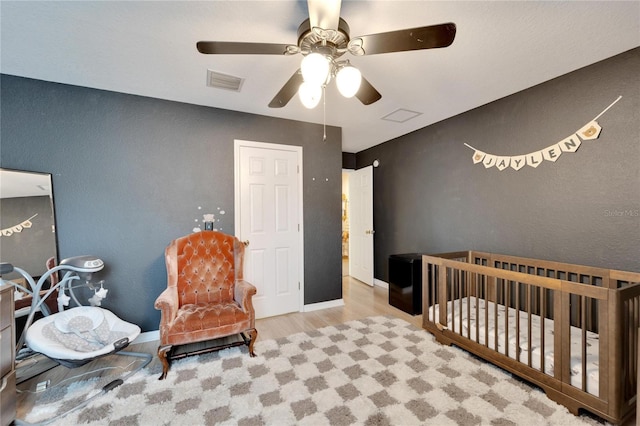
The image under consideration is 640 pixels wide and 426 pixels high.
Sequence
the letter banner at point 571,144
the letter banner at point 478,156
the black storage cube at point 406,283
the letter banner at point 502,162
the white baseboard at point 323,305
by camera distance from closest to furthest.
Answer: the letter banner at point 571,144 → the letter banner at point 502,162 → the letter banner at point 478,156 → the black storage cube at point 406,283 → the white baseboard at point 323,305

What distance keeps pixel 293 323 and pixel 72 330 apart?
1952 mm

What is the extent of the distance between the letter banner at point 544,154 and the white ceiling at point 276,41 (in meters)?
0.53

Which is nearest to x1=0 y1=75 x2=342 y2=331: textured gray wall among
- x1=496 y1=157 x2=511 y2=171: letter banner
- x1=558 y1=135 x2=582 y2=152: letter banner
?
x1=496 y1=157 x2=511 y2=171: letter banner

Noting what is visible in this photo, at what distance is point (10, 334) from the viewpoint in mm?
1671

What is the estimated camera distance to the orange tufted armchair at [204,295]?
210cm

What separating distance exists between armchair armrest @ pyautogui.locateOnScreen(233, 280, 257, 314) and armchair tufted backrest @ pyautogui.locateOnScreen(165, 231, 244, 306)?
0.61ft

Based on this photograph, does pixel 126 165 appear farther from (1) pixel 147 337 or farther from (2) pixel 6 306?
(1) pixel 147 337

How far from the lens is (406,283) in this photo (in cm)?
335

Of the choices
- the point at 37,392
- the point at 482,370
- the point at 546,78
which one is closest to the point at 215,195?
the point at 37,392

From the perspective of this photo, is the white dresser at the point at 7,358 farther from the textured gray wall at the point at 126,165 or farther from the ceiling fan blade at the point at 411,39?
the ceiling fan blade at the point at 411,39

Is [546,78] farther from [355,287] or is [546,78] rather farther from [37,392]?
[37,392]

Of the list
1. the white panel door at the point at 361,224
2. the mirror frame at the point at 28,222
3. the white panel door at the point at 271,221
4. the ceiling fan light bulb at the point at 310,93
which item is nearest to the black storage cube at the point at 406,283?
the white panel door at the point at 361,224

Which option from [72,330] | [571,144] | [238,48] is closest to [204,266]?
[72,330]

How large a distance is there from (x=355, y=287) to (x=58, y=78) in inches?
175
